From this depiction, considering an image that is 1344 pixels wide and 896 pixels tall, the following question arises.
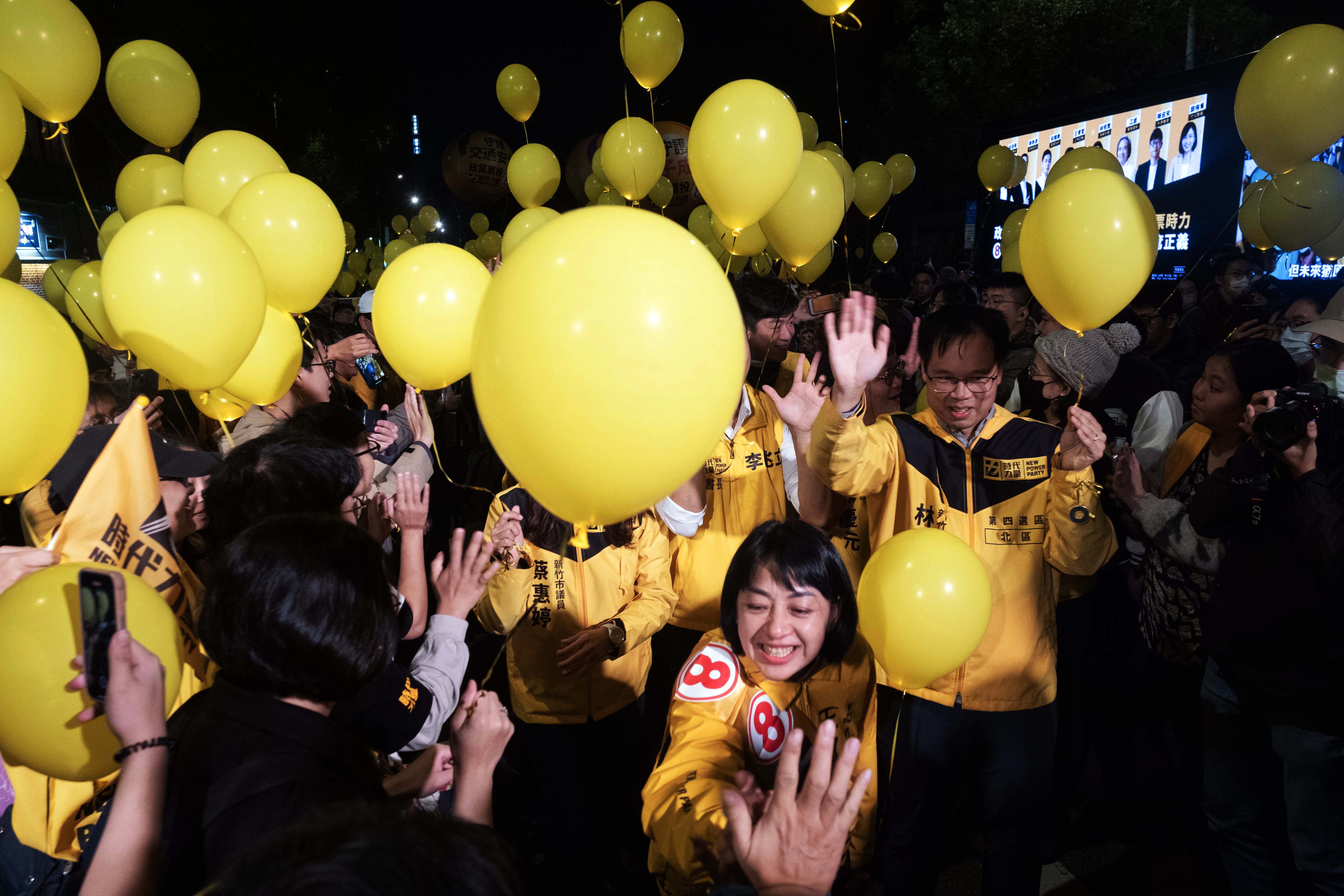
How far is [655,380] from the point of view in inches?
44.2

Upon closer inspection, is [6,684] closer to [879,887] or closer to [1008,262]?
[879,887]

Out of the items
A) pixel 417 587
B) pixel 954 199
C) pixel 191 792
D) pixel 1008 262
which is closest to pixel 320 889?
pixel 191 792

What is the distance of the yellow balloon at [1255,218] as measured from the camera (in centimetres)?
374

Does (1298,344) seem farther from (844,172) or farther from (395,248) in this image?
(395,248)

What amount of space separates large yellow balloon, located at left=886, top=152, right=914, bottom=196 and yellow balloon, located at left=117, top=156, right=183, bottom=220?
5745mm

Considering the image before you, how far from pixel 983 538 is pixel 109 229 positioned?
166 inches

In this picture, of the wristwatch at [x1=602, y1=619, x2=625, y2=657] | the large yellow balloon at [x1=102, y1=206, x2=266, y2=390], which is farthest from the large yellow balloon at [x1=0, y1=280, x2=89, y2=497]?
the wristwatch at [x1=602, y1=619, x2=625, y2=657]

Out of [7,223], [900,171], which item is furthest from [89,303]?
[900,171]

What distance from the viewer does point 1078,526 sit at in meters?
1.95

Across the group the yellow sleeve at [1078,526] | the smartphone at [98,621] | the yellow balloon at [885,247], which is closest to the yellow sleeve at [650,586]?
the yellow sleeve at [1078,526]

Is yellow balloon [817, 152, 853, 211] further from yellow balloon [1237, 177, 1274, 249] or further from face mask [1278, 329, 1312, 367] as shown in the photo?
face mask [1278, 329, 1312, 367]

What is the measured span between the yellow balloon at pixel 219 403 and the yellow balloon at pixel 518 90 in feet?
15.8

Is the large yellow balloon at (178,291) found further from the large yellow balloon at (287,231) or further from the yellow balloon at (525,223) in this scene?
the yellow balloon at (525,223)

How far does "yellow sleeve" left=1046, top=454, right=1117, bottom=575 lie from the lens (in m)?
1.95
